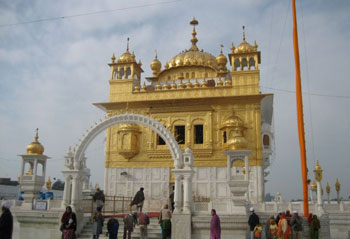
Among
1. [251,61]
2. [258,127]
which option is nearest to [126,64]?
[251,61]

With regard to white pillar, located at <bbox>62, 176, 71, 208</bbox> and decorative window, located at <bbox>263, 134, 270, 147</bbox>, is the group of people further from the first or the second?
decorative window, located at <bbox>263, 134, 270, 147</bbox>

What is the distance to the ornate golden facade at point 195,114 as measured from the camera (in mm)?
20656

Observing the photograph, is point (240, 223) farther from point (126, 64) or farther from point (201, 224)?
point (126, 64)

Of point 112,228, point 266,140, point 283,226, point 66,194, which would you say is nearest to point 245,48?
point 266,140

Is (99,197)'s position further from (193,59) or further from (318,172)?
(193,59)

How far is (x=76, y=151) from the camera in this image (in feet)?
46.0

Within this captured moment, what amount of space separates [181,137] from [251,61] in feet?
23.5

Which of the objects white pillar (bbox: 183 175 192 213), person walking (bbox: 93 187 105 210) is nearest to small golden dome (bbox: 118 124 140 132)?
person walking (bbox: 93 187 105 210)

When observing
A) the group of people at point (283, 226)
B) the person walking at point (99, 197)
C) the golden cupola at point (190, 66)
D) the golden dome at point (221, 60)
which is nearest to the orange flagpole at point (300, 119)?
the group of people at point (283, 226)

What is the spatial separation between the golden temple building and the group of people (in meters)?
7.04

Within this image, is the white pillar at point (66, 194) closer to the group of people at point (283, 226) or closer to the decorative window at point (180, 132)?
the group of people at point (283, 226)

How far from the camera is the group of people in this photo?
963 cm

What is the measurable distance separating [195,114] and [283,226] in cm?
1273

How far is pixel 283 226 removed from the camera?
960 cm
